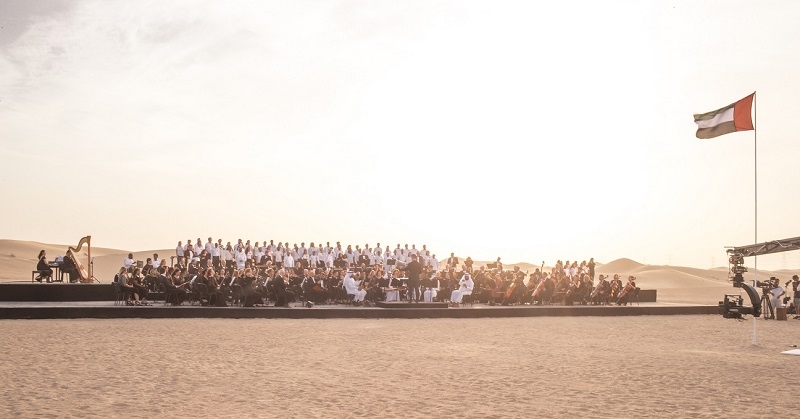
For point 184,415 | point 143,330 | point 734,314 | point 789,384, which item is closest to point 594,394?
point 789,384

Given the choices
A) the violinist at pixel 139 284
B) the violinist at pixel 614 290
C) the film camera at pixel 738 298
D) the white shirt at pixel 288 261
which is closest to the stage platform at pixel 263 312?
the violinist at pixel 139 284

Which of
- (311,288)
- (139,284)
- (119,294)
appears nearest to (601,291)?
(311,288)

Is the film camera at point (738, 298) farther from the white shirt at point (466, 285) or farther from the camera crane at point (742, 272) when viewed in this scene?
the white shirt at point (466, 285)

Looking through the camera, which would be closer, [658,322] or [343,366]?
[343,366]

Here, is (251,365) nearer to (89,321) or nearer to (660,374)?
(660,374)

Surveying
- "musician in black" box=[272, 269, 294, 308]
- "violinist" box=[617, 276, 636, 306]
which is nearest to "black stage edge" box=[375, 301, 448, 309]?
"musician in black" box=[272, 269, 294, 308]

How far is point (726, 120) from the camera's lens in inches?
918

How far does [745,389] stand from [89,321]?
1990 cm

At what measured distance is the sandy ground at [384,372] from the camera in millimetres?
10227

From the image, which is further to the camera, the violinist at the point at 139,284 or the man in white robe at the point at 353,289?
the man in white robe at the point at 353,289

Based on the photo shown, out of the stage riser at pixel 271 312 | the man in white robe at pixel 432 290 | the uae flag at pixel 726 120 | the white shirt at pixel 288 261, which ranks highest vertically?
the uae flag at pixel 726 120

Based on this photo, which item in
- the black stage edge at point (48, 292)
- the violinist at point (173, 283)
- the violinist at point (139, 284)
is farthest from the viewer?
the black stage edge at point (48, 292)

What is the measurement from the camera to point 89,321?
2405cm

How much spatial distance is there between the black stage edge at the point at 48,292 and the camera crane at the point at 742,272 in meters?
25.4
